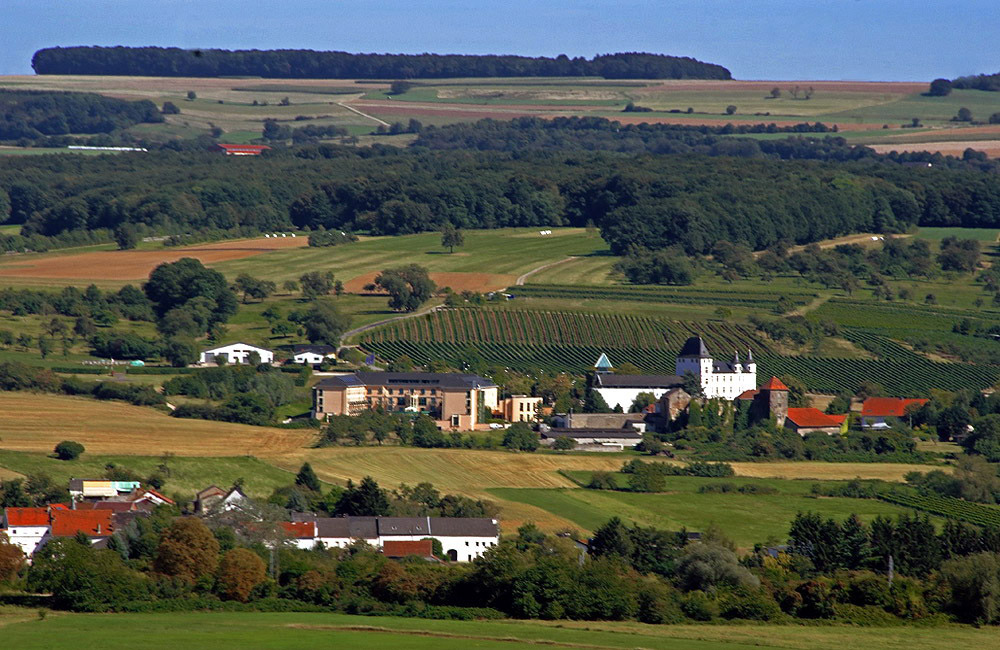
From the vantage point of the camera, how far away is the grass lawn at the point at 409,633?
131 ft

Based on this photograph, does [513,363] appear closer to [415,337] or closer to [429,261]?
[415,337]

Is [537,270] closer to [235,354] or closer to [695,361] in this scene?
[695,361]

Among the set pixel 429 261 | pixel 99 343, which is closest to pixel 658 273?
pixel 429 261

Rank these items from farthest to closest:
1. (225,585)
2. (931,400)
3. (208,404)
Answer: (931,400), (208,404), (225,585)

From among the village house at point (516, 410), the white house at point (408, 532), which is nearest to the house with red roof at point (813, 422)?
the village house at point (516, 410)

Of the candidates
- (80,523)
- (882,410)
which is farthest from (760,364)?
(80,523)

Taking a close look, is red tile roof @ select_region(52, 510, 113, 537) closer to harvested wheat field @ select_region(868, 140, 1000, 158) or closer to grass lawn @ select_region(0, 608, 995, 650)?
grass lawn @ select_region(0, 608, 995, 650)

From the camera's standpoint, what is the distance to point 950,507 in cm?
6312

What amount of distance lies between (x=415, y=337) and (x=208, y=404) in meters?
17.0

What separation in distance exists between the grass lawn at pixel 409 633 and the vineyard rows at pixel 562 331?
149 ft

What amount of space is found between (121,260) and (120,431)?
143 ft

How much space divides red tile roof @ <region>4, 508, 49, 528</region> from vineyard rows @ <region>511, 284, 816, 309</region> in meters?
49.9

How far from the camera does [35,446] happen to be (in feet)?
208

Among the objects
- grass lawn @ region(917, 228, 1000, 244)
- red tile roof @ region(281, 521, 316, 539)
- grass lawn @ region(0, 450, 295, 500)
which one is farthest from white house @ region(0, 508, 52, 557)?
grass lawn @ region(917, 228, 1000, 244)
